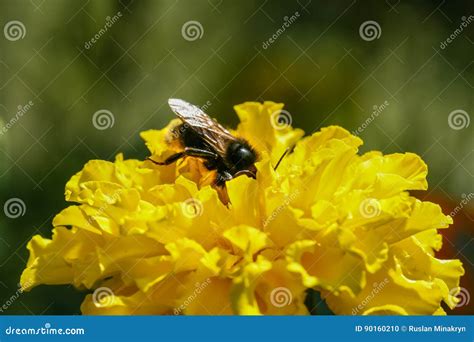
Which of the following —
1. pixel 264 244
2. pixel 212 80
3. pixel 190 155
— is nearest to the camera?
pixel 264 244

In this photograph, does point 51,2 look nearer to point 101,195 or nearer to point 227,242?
point 101,195

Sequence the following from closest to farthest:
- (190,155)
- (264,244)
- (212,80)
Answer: (264,244) → (190,155) → (212,80)

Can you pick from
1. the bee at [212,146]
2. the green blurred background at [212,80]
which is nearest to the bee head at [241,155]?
the bee at [212,146]

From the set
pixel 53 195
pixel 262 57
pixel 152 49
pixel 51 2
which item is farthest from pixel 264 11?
pixel 53 195

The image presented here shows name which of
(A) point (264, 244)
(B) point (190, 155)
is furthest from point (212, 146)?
(A) point (264, 244)

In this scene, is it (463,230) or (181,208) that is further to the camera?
(463,230)

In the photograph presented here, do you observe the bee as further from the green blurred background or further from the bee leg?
the green blurred background

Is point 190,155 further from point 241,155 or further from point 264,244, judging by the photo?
point 264,244
